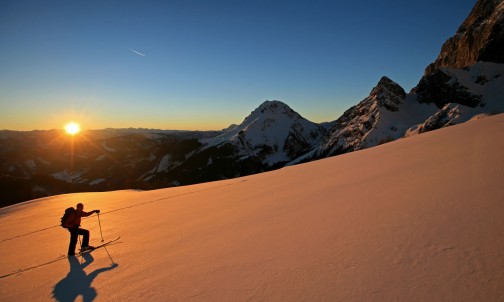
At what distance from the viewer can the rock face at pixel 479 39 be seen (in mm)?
120062

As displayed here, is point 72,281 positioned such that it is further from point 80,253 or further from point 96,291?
point 80,253

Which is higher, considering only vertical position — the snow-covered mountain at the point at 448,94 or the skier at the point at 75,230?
the snow-covered mountain at the point at 448,94

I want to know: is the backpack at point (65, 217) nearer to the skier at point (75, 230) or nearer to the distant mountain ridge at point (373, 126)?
the skier at point (75, 230)

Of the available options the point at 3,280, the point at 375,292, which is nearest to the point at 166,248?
the point at 3,280

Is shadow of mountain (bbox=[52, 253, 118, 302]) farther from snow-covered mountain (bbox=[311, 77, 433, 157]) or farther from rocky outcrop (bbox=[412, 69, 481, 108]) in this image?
rocky outcrop (bbox=[412, 69, 481, 108])

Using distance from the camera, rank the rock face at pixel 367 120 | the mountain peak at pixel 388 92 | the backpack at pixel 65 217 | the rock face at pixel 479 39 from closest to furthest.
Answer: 1. the backpack at pixel 65 217
2. the rock face at pixel 479 39
3. the rock face at pixel 367 120
4. the mountain peak at pixel 388 92

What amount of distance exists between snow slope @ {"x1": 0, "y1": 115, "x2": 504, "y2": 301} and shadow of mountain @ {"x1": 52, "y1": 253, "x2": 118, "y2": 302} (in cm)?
3

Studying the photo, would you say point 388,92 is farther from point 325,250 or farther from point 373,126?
point 325,250

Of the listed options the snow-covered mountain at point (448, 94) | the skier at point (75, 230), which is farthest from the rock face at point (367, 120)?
the skier at point (75, 230)

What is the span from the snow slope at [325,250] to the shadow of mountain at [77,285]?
30mm

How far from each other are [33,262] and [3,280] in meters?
0.99

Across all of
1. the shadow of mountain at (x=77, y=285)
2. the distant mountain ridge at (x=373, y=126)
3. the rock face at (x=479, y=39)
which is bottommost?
the shadow of mountain at (x=77, y=285)

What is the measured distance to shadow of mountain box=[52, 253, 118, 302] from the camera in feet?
15.7

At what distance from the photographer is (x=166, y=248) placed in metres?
6.14
